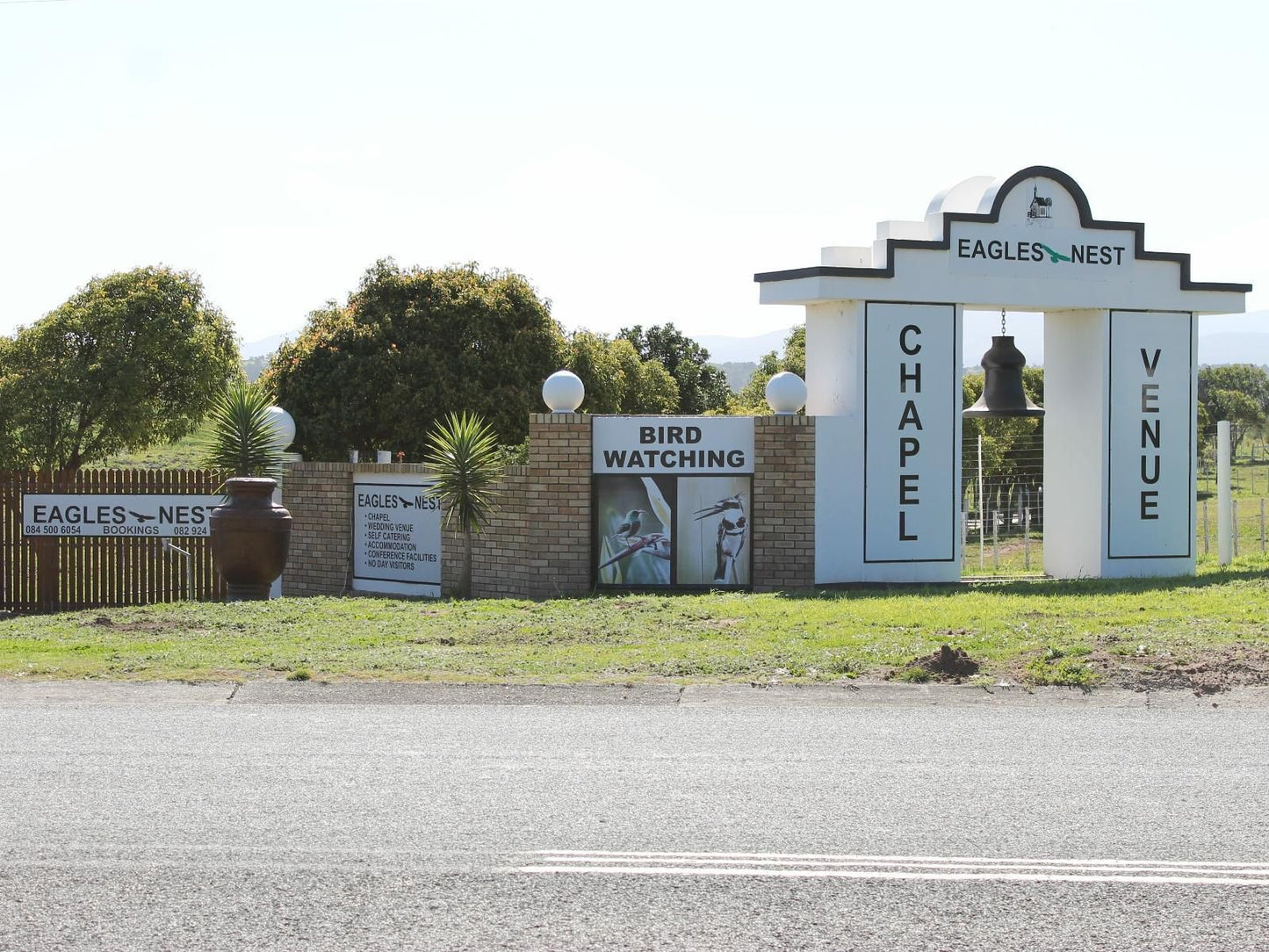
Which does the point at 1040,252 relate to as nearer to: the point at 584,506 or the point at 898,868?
the point at 584,506

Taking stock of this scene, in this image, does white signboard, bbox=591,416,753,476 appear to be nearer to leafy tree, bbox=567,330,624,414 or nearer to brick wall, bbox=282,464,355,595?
brick wall, bbox=282,464,355,595

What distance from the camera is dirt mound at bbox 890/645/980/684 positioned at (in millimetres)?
11203

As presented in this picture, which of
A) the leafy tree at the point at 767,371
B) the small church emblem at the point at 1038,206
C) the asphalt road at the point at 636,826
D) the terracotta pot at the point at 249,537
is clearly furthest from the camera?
the leafy tree at the point at 767,371

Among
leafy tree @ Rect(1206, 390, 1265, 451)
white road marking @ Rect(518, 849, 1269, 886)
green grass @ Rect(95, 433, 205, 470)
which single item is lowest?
white road marking @ Rect(518, 849, 1269, 886)

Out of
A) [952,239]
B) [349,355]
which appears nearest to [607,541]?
[952,239]

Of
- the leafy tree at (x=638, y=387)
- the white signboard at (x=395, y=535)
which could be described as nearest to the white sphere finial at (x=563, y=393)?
the white signboard at (x=395, y=535)

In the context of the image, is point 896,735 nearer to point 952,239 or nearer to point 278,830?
point 278,830

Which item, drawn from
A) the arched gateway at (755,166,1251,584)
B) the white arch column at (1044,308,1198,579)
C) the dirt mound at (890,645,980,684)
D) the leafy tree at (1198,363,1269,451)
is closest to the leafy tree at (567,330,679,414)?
the white arch column at (1044,308,1198,579)

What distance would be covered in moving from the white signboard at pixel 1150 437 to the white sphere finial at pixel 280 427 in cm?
1146

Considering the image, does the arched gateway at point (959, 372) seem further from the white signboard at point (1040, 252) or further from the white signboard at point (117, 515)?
the white signboard at point (117, 515)

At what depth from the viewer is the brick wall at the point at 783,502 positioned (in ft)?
→ 59.4

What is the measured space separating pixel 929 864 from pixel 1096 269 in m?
14.2

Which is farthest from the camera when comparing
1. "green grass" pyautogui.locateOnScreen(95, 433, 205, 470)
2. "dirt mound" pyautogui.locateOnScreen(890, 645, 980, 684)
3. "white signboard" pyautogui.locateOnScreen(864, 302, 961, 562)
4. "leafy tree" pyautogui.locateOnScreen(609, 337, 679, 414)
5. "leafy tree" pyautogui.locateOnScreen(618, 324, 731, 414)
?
"leafy tree" pyautogui.locateOnScreen(618, 324, 731, 414)

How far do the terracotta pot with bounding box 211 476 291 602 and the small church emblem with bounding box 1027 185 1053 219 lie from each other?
1023 cm
